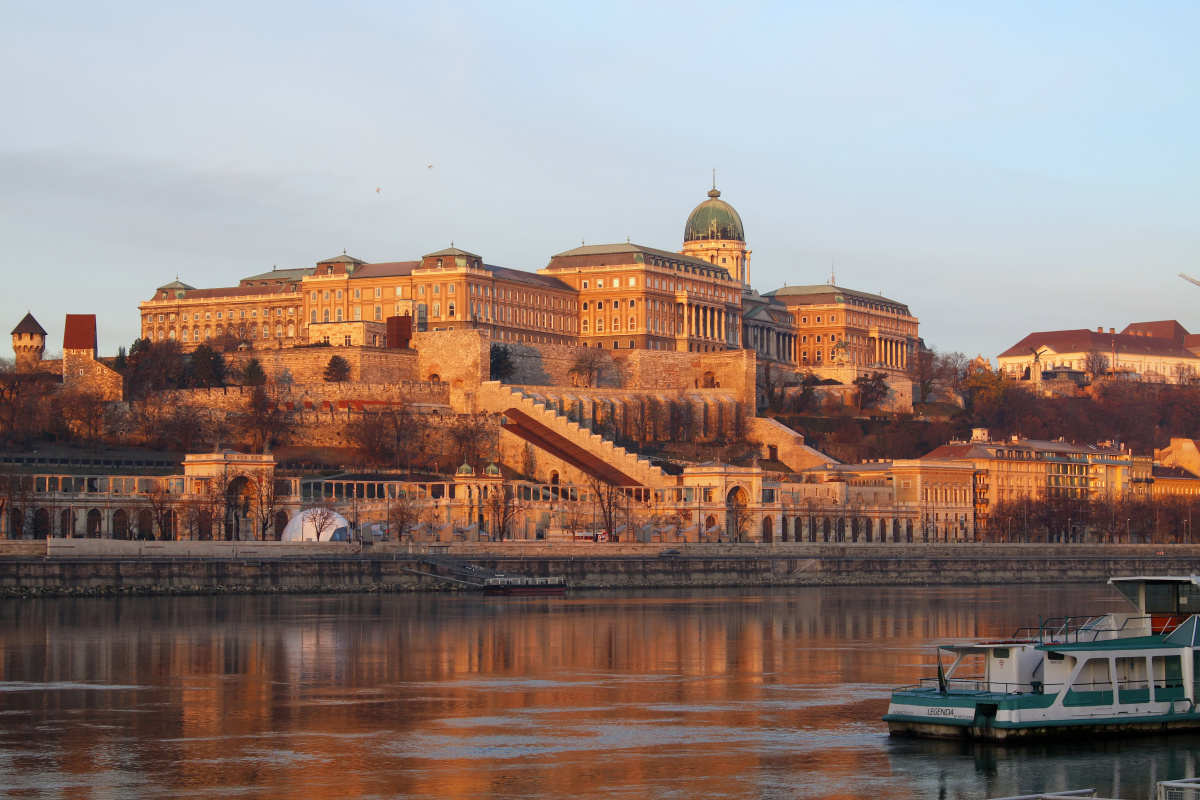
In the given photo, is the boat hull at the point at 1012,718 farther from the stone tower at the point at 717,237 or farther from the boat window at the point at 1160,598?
the stone tower at the point at 717,237

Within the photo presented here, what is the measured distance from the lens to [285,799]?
23.5m

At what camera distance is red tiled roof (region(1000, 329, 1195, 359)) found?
18875 cm

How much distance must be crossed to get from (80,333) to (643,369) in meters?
40.1

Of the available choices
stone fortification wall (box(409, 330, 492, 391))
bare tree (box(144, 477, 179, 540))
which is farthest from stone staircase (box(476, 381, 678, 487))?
bare tree (box(144, 477, 179, 540))

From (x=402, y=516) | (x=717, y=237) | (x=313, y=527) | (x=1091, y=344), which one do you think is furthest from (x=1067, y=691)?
(x=1091, y=344)

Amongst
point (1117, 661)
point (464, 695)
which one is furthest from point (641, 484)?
point (1117, 661)

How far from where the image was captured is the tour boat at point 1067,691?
27438 millimetres

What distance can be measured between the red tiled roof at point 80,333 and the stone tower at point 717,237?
62.6m

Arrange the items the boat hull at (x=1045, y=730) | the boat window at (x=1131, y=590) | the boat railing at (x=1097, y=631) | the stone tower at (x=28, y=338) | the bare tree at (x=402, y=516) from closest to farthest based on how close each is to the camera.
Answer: the boat hull at (x=1045, y=730)
the boat railing at (x=1097, y=631)
the boat window at (x=1131, y=590)
the bare tree at (x=402, y=516)
the stone tower at (x=28, y=338)

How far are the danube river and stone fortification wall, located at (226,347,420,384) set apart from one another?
6245 cm

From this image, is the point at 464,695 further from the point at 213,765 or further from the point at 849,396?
the point at 849,396

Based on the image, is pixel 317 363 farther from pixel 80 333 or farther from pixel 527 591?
pixel 527 591

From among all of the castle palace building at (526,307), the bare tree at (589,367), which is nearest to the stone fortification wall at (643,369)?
the bare tree at (589,367)

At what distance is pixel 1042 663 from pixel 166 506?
58760 millimetres
